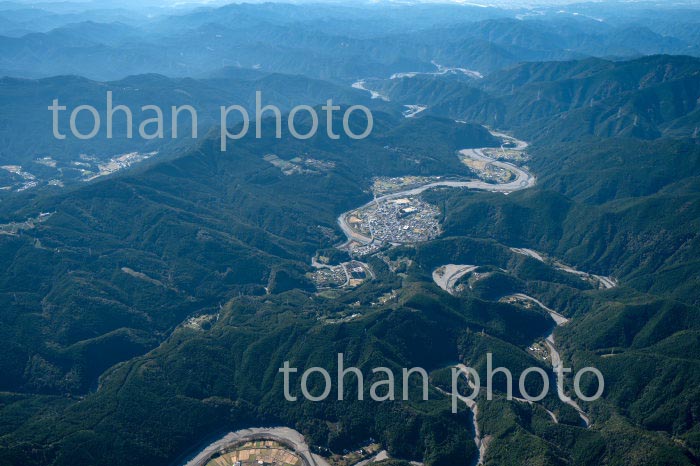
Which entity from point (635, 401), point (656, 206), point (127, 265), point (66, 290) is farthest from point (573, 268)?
point (66, 290)

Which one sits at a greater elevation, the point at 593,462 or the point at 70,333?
the point at 593,462

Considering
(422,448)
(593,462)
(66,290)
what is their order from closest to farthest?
(593,462)
(422,448)
(66,290)

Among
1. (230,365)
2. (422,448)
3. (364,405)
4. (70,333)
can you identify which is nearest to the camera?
(422,448)

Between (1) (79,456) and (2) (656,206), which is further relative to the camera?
(2) (656,206)

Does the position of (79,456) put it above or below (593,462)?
below

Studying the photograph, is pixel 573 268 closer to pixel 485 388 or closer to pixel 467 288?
pixel 467 288

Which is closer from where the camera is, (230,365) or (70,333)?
(230,365)

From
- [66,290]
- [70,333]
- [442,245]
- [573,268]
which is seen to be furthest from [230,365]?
[573,268]

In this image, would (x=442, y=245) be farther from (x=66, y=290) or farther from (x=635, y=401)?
(x=66, y=290)

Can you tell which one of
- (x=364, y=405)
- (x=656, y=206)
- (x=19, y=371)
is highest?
(x=656, y=206)
